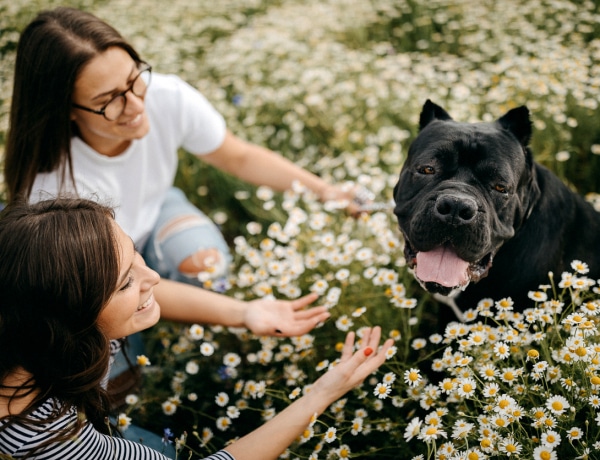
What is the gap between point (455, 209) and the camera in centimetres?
179

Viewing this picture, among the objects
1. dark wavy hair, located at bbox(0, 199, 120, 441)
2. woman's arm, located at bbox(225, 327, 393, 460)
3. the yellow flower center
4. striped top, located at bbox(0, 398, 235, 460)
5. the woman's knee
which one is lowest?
the woman's knee

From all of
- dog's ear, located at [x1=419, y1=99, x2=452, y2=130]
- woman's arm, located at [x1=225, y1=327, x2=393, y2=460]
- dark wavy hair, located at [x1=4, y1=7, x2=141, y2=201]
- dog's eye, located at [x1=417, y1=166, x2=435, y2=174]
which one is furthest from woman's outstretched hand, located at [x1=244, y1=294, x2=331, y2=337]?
dark wavy hair, located at [x1=4, y1=7, x2=141, y2=201]

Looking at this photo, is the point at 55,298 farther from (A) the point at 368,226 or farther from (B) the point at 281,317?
(A) the point at 368,226

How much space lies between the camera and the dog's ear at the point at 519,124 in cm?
200

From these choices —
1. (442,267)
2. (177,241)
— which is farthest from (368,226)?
(177,241)

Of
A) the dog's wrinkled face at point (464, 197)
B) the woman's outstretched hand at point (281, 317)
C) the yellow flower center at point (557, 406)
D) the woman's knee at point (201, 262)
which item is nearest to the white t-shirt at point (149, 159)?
the woman's knee at point (201, 262)

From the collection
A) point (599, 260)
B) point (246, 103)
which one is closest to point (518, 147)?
point (599, 260)

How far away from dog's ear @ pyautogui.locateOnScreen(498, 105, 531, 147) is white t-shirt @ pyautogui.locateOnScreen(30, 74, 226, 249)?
1572mm

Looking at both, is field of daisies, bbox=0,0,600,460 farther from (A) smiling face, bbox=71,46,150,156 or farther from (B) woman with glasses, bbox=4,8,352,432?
(A) smiling face, bbox=71,46,150,156

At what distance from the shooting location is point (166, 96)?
2.78m

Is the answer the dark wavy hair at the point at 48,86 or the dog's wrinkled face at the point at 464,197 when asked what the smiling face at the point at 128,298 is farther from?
the dog's wrinkled face at the point at 464,197

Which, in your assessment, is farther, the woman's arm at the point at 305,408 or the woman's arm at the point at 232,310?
the woman's arm at the point at 232,310

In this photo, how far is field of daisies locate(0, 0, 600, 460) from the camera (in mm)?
1732

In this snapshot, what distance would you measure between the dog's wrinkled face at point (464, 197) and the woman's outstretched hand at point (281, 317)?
1.63ft
